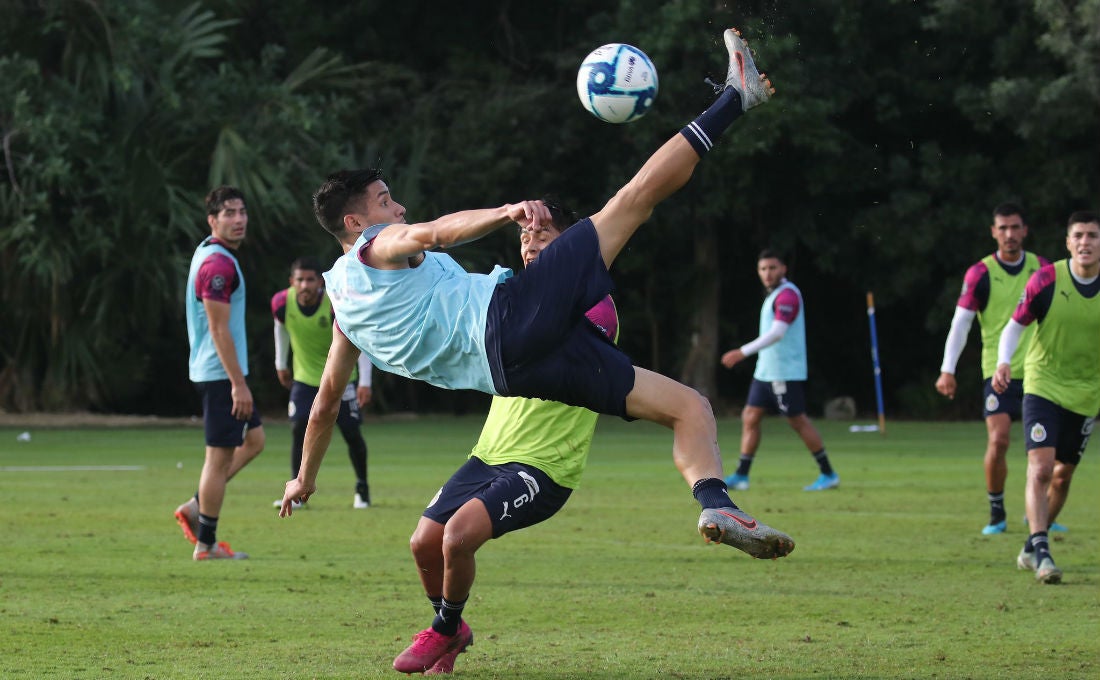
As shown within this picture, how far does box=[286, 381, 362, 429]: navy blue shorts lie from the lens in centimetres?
1420

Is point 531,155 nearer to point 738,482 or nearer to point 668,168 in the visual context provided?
point 738,482

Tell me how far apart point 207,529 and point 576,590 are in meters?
2.84

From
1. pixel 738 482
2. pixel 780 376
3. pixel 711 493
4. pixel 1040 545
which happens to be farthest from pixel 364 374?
pixel 711 493

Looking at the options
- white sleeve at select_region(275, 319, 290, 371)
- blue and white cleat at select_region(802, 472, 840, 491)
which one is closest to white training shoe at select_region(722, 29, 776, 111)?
white sleeve at select_region(275, 319, 290, 371)

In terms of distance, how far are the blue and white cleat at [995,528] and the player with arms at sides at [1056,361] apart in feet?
6.53

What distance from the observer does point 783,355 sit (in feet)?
54.0

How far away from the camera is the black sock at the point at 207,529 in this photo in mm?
10758

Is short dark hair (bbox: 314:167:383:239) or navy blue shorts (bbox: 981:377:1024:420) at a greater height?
short dark hair (bbox: 314:167:383:239)

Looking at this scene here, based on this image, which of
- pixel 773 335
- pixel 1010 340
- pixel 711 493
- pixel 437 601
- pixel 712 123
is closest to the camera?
pixel 711 493

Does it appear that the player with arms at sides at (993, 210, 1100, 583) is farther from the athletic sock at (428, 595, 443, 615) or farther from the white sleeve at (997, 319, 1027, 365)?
the athletic sock at (428, 595, 443, 615)

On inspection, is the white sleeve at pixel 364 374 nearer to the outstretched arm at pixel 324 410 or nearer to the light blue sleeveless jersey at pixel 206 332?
the light blue sleeveless jersey at pixel 206 332

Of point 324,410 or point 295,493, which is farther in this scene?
point 295,493

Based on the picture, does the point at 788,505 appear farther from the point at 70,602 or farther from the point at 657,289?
the point at 657,289

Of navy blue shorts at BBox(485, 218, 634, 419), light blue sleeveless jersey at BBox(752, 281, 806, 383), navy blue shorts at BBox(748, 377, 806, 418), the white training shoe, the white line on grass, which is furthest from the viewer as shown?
the white line on grass
